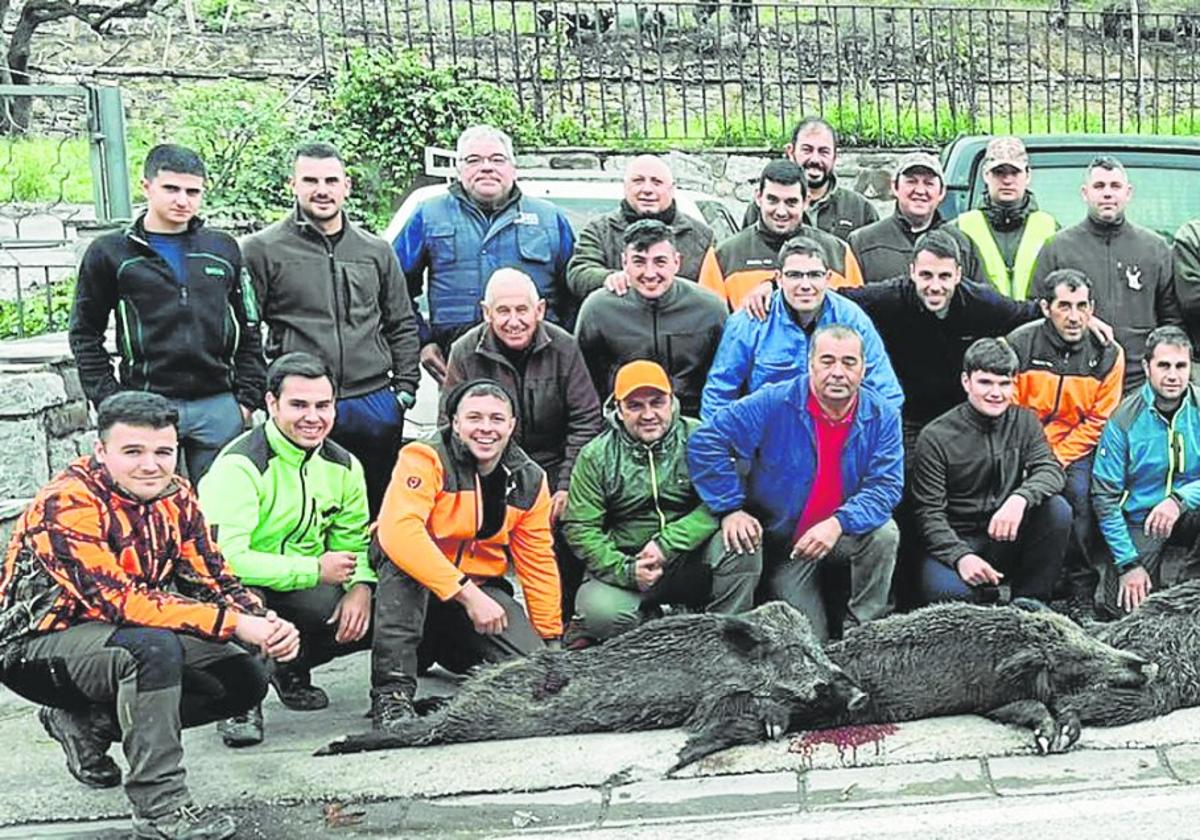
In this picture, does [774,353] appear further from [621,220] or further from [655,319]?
[621,220]

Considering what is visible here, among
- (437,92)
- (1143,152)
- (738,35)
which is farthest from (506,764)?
(738,35)

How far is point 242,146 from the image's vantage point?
43.8 feet

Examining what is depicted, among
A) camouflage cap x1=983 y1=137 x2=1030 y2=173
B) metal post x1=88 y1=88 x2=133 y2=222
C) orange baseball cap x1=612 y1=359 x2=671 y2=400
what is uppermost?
metal post x1=88 y1=88 x2=133 y2=222

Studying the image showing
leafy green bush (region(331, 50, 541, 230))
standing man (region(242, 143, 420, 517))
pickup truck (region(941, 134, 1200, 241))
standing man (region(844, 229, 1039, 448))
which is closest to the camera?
standing man (region(242, 143, 420, 517))

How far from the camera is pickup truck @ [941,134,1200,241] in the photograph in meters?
8.40

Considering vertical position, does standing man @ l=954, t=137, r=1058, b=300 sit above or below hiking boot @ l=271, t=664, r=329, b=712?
above

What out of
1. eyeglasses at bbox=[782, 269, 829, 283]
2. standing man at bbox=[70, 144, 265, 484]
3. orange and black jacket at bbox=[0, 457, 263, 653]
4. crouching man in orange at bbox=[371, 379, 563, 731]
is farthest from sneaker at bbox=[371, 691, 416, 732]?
eyeglasses at bbox=[782, 269, 829, 283]

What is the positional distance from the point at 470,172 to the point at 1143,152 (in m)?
4.04

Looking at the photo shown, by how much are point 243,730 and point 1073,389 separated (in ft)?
13.9

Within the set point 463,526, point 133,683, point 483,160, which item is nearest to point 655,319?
point 483,160

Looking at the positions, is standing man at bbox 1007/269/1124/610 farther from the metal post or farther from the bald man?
the metal post

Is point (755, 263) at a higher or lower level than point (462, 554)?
higher

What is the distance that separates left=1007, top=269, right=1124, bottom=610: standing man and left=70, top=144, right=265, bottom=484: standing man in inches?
150

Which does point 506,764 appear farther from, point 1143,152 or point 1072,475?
point 1143,152
